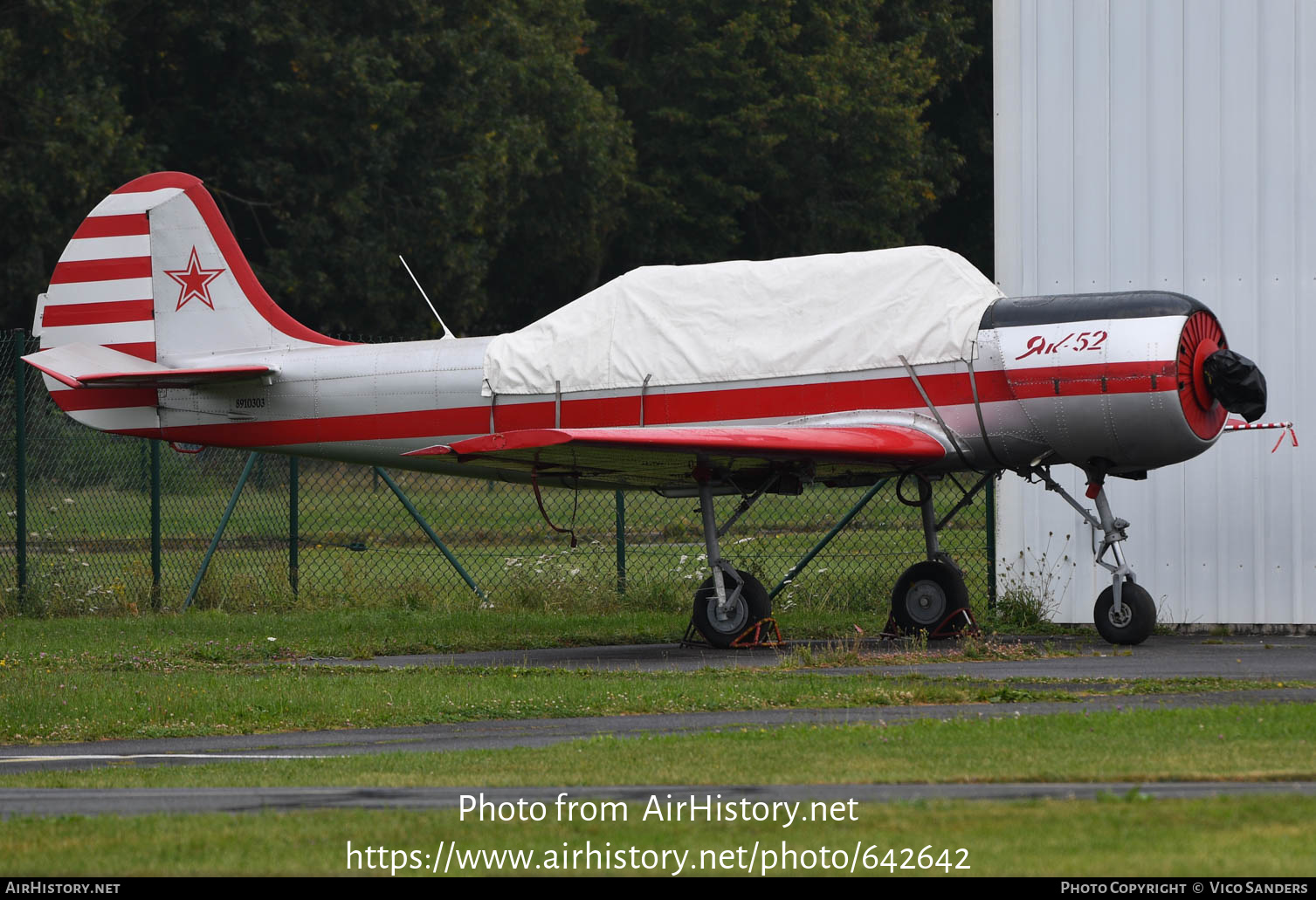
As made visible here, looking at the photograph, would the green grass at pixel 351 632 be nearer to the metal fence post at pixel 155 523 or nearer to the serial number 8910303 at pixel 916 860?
the metal fence post at pixel 155 523

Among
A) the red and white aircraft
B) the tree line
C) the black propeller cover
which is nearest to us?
the black propeller cover

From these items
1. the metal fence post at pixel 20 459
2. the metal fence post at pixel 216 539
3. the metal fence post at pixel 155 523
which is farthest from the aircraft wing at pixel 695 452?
the metal fence post at pixel 20 459

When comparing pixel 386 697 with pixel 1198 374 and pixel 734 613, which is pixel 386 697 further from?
pixel 1198 374

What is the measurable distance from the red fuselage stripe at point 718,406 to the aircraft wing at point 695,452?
0.67 feet

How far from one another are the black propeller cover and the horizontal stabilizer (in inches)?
297

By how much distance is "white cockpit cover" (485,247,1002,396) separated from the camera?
13.5m

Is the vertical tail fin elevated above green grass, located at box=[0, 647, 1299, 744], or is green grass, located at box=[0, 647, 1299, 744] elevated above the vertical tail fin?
the vertical tail fin

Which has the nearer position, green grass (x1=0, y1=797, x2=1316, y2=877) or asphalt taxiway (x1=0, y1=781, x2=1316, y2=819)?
green grass (x1=0, y1=797, x2=1316, y2=877)

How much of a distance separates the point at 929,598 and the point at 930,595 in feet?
0.08

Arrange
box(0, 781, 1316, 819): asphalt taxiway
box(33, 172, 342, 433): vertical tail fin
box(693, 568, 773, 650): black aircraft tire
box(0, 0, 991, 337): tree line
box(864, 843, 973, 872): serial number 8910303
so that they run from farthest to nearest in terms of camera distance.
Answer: box(0, 0, 991, 337): tree line → box(33, 172, 342, 433): vertical tail fin → box(693, 568, 773, 650): black aircraft tire → box(0, 781, 1316, 819): asphalt taxiway → box(864, 843, 973, 872): serial number 8910303

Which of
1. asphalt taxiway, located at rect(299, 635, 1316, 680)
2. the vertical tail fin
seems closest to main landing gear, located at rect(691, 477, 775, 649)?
asphalt taxiway, located at rect(299, 635, 1316, 680)

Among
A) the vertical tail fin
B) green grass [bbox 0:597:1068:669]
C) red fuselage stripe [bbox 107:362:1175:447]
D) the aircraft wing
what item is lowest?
green grass [bbox 0:597:1068:669]

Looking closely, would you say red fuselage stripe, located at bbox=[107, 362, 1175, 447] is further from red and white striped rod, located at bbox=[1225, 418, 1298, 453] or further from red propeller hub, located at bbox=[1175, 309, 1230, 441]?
red and white striped rod, located at bbox=[1225, 418, 1298, 453]

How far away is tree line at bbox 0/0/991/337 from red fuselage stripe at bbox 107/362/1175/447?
23634mm
